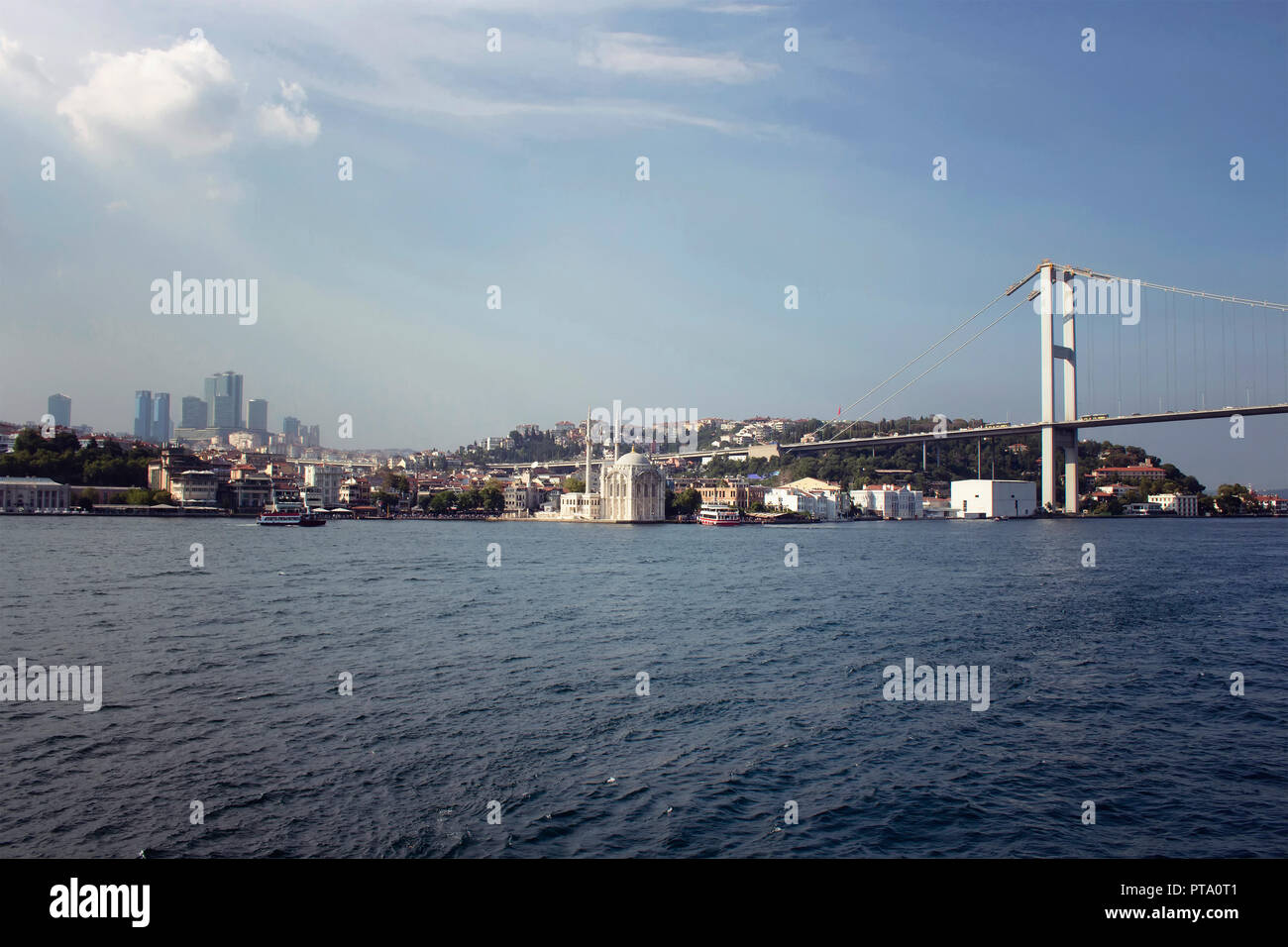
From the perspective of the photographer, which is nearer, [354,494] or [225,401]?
[354,494]

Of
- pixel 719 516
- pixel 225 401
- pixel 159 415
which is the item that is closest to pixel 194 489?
pixel 719 516

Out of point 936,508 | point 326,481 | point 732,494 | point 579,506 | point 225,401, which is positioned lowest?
point 936,508

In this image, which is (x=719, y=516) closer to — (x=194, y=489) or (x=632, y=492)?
(x=632, y=492)

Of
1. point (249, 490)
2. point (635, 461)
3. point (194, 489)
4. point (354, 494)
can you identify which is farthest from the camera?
point (354, 494)

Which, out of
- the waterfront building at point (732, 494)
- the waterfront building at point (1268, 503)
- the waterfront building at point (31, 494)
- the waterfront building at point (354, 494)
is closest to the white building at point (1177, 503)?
the waterfront building at point (1268, 503)

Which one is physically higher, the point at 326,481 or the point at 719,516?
the point at 326,481

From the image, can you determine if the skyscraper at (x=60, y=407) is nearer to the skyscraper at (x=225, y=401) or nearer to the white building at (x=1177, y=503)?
the skyscraper at (x=225, y=401)

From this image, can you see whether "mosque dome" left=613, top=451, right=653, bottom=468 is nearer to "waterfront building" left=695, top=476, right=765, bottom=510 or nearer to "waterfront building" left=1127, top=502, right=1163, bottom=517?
"waterfront building" left=695, top=476, right=765, bottom=510
